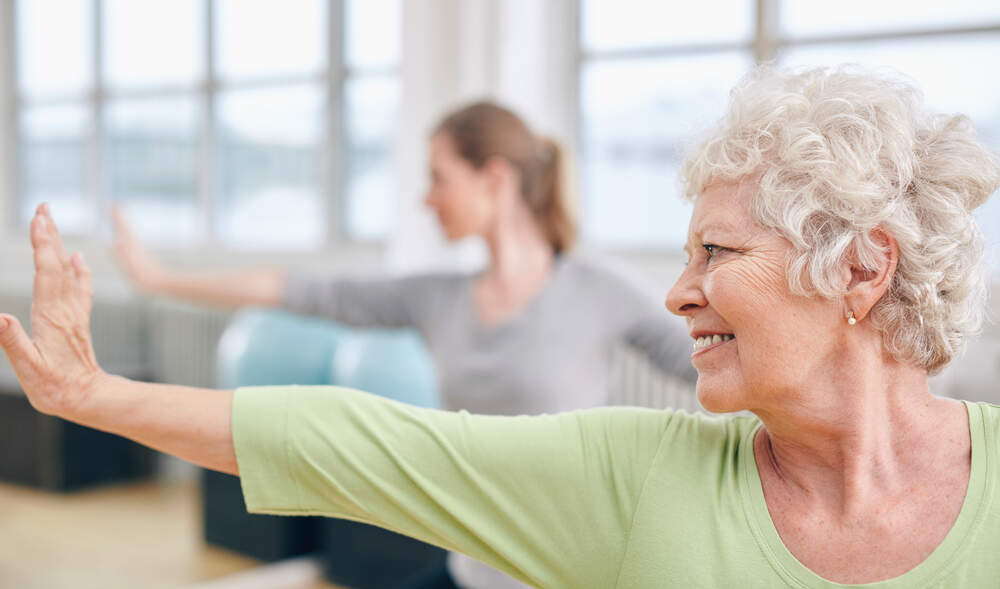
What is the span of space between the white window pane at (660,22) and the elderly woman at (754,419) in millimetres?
2792

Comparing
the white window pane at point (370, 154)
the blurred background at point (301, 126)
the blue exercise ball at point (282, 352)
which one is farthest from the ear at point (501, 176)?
the white window pane at point (370, 154)

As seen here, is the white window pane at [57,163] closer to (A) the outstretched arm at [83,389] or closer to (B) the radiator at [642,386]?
(B) the radiator at [642,386]

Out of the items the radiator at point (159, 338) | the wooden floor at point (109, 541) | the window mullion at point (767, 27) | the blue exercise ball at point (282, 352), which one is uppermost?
the window mullion at point (767, 27)

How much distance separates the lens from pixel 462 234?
2.37 meters

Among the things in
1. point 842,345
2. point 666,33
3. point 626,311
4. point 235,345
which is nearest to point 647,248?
point 666,33

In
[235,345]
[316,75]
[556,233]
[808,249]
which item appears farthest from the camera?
[316,75]

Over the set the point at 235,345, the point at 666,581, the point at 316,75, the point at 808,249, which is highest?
the point at 316,75

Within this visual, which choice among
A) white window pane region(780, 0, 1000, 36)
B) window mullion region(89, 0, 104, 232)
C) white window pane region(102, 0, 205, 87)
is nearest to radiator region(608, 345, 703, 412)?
white window pane region(780, 0, 1000, 36)

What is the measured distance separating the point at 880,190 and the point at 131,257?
6.20 feet

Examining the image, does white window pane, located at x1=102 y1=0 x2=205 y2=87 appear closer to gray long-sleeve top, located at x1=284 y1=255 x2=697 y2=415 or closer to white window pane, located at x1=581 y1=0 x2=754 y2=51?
white window pane, located at x1=581 y1=0 x2=754 y2=51

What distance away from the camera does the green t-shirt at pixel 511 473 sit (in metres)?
1.13

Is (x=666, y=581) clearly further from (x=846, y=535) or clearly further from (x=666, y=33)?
(x=666, y=33)

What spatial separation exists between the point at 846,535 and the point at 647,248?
3090mm

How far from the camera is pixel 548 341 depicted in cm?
213
